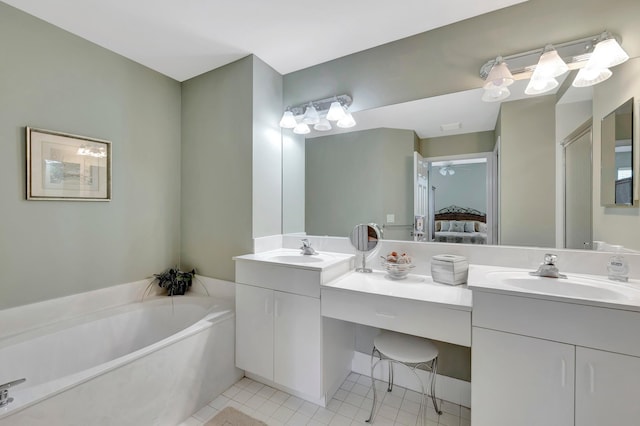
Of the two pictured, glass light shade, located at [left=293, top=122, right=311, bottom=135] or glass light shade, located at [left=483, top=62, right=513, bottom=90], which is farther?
glass light shade, located at [left=293, top=122, right=311, bottom=135]

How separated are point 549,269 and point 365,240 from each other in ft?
3.39

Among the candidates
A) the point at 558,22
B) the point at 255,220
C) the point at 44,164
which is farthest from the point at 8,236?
the point at 558,22

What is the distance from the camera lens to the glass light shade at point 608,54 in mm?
1312

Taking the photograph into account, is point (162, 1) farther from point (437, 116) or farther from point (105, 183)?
point (437, 116)

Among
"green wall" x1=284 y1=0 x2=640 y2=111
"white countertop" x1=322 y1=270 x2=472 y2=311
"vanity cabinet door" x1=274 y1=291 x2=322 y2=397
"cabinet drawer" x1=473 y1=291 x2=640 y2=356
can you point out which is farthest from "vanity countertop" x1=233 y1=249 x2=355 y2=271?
"green wall" x1=284 y1=0 x2=640 y2=111

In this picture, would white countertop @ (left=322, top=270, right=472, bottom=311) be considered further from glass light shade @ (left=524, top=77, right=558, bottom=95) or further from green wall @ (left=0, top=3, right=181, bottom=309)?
green wall @ (left=0, top=3, right=181, bottom=309)

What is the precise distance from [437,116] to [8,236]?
9.12 ft

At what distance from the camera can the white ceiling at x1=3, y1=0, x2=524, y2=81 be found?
161 cm

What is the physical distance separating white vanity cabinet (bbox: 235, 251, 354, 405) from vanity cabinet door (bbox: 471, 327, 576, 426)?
820mm

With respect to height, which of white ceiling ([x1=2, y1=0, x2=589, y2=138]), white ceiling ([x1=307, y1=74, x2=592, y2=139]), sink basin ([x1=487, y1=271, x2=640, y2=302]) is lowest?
sink basin ([x1=487, y1=271, x2=640, y2=302])

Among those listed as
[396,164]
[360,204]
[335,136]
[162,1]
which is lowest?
[360,204]

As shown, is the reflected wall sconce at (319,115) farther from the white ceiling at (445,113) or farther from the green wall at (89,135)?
the green wall at (89,135)

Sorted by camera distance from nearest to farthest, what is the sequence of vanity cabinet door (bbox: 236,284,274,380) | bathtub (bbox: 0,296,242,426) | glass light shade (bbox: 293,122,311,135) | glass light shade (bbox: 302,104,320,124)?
bathtub (bbox: 0,296,242,426)
vanity cabinet door (bbox: 236,284,274,380)
glass light shade (bbox: 302,104,320,124)
glass light shade (bbox: 293,122,311,135)

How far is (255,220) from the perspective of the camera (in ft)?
7.05
